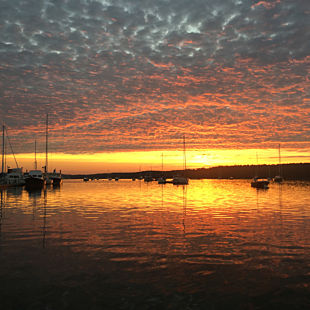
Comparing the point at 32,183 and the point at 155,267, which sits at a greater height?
the point at 32,183

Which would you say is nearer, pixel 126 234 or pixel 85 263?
pixel 85 263

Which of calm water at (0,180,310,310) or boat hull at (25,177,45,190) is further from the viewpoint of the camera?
boat hull at (25,177,45,190)

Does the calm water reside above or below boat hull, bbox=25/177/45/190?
below

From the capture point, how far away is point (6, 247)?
55.0 ft

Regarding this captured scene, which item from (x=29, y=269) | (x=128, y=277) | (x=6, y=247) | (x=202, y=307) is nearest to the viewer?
(x=202, y=307)

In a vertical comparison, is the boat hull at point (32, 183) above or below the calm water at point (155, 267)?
above

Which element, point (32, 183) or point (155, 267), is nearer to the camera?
point (155, 267)

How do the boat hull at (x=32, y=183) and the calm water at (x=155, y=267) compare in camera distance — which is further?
the boat hull at (x=32, y=183)

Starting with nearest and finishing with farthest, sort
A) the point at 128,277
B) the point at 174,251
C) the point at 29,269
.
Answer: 1. the point at 128,277
2. the point at 29,269
3. the point at 174,251

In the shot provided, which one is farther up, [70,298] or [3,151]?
[3,151]

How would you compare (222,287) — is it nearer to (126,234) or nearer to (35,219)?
(126,234)

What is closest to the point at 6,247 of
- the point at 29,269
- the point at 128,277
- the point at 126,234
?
the point at 29,269

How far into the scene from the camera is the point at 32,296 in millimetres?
9781

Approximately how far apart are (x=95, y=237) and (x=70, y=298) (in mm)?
9947
